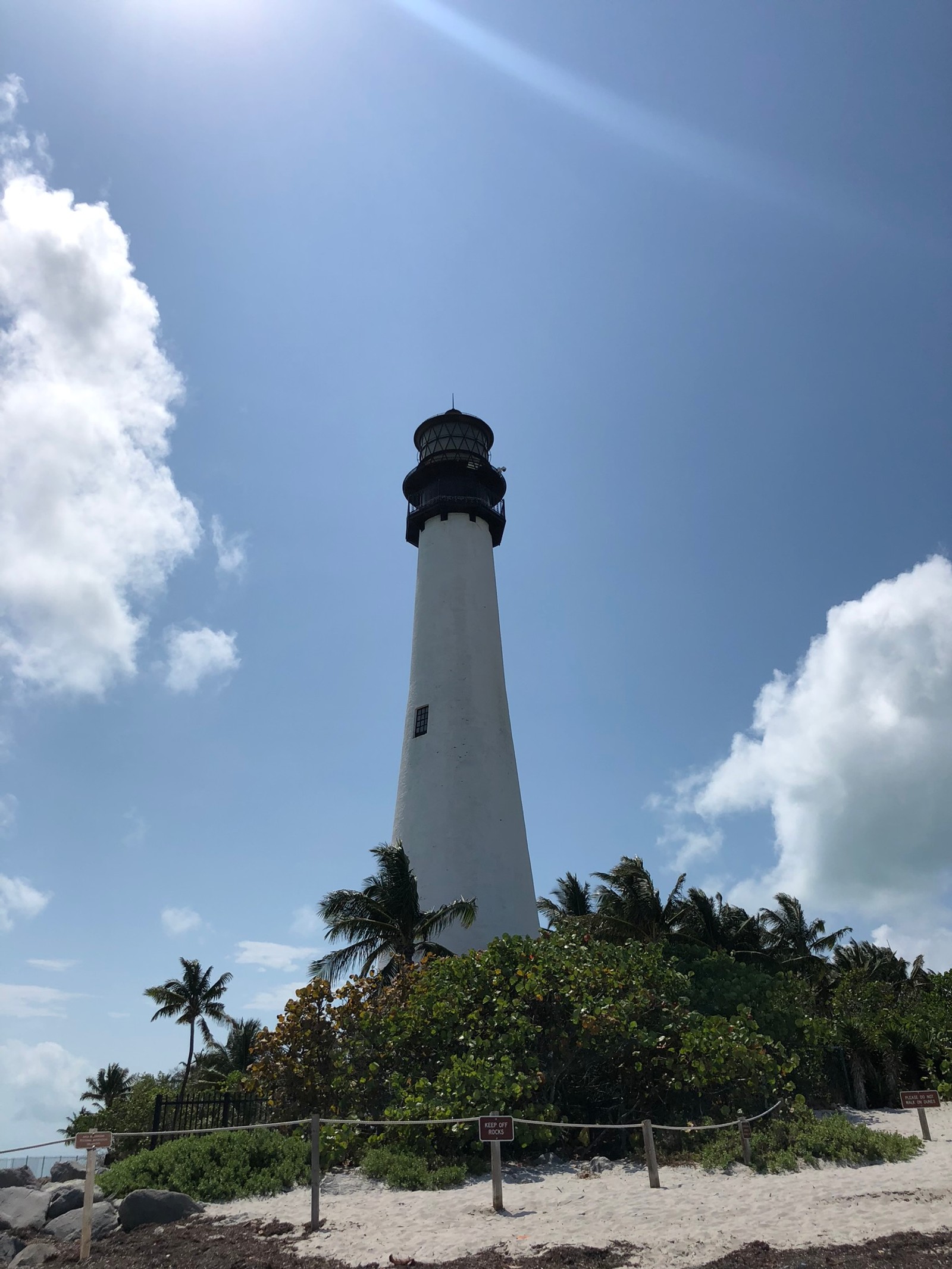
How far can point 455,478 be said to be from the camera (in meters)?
30.8

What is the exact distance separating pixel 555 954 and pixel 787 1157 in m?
5.14

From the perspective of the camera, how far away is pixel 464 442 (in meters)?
31.3

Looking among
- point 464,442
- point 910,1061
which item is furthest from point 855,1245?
point 464,442

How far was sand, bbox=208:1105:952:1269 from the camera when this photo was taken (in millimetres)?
8828

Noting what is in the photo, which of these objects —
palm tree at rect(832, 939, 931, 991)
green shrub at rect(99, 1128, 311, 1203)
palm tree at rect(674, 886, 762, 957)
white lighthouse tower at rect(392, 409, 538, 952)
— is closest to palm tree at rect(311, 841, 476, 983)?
white lighthouse tower at rect(392, 409, 538, 952)

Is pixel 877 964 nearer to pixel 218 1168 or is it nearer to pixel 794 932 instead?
pixel 794 932

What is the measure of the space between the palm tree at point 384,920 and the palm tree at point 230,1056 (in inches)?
572

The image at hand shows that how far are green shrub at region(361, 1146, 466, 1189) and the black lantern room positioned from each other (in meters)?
21.1

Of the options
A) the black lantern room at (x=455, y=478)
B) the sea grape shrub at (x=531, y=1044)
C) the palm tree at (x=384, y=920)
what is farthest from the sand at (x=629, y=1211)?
the black lantern room at (x=455, y=478)

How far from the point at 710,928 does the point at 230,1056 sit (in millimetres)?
21923

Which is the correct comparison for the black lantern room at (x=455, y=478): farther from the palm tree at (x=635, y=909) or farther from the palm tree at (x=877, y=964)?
the palm tree at (x=877, y=964)

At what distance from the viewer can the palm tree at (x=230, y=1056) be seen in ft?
108

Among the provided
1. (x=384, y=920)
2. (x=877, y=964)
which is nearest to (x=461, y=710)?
(x=384, y=920)

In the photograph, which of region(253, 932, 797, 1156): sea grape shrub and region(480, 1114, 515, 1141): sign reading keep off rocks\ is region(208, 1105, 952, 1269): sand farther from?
region(253, 932, 797, 1156): sea grape shrub
